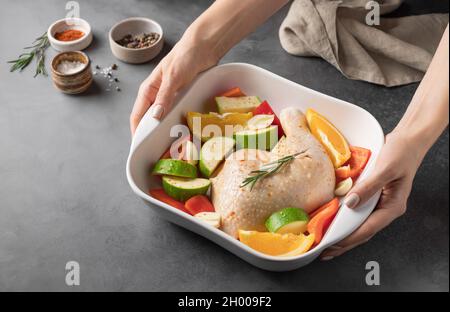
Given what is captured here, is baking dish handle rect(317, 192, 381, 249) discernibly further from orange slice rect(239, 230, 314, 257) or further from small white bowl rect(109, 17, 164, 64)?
small white bowl rect(109, 17, 164, 64)

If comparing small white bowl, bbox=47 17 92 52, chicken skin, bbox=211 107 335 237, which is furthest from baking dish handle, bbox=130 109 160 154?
small white bowl, bbox=47 17 92 52

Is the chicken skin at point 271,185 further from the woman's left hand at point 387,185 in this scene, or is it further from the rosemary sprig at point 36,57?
the rosemary sprig at point 36,57

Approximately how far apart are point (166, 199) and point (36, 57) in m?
0.94

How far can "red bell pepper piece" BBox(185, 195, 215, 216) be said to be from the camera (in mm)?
1652

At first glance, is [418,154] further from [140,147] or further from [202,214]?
[140,147]

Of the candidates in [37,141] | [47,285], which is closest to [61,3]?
[37,141]

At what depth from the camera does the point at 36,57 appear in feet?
7.43

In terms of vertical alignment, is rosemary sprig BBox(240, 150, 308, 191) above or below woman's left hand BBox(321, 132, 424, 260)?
below

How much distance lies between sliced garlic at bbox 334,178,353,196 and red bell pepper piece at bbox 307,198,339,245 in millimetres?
46

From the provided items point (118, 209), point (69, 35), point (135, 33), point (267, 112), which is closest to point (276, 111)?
point (267, 112)

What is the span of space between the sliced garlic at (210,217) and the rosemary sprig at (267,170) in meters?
0.11

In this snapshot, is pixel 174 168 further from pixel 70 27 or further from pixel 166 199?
pixel 70 27

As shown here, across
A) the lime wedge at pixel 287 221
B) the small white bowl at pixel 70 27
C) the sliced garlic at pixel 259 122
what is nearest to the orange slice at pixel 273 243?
the lime wedge at pixel 287 221
